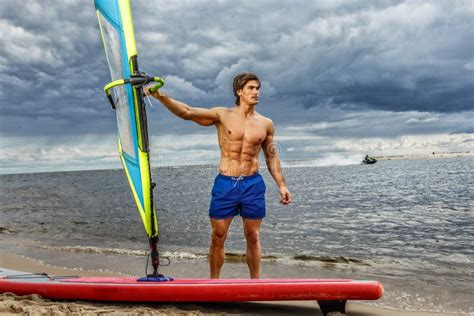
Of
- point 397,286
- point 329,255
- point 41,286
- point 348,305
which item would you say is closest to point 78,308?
point 41,286

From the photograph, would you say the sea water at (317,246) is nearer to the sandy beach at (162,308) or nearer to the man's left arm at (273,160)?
the sandy beach at (162,308)

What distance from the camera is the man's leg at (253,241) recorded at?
4.50m

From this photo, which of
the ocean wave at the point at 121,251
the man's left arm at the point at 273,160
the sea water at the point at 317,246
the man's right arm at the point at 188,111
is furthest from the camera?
the ocean wave at the point at 121,251

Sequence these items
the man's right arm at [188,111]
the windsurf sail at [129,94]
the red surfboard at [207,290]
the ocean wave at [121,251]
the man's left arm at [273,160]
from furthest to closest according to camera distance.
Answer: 1. the ocean wave at [121,251]
2. the man's left arm at [273,160]
3. the man's right arm at [188,111]
4. the windsurf sail at [129,94]
5. the red surfboard at [207,290]

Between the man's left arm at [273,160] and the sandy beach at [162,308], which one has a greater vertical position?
the man's left arm at [273,160]

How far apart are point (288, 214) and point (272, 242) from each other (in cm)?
719

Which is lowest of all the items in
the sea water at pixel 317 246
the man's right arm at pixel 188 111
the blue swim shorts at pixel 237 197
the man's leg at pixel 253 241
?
the sea water at pixel 317 246

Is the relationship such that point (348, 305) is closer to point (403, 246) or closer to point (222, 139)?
point (222, 139)

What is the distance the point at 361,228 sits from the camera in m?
13.2

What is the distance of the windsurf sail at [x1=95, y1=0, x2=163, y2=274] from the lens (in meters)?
3.95

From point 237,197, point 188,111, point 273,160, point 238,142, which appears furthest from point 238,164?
point 188,111

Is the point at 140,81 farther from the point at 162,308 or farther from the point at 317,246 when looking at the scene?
the point at 317,246

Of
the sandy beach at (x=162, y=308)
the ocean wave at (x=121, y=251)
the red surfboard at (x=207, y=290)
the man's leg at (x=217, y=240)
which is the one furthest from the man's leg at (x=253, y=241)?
the ocean wave at (x=121, y=251)

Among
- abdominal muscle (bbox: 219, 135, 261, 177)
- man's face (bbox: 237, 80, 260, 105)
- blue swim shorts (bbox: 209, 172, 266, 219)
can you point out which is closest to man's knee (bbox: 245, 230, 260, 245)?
blue swim shorts (bbox: 209, 172, 266, 219)
